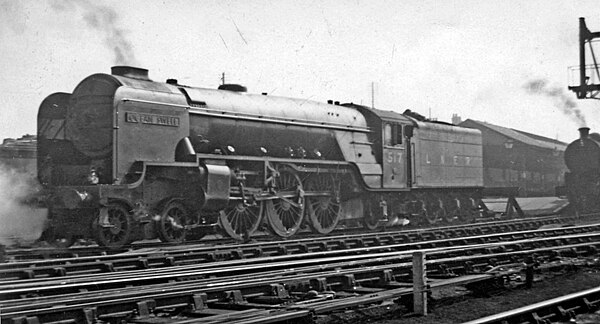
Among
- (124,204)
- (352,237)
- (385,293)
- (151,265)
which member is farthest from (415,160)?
(385,293)

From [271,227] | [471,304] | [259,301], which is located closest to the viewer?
[259,301]

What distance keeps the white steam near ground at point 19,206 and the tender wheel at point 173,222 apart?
231cm

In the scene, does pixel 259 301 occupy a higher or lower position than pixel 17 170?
lower

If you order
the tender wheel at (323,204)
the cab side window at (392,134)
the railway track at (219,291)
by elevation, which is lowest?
the railway track at (219,291)

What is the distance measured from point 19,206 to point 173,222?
9.61 feet

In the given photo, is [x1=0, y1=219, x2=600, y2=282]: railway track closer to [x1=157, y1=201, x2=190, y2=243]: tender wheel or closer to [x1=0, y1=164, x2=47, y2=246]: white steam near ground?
[x1=157, y1=201, x2=190, y2=243]: tender wheel

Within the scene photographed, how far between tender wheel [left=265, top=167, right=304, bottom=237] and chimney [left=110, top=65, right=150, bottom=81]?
412 cm

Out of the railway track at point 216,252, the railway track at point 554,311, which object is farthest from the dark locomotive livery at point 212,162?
the railway track at point 554,311

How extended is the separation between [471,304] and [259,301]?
2.52 meters

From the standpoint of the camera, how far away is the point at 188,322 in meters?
6.11

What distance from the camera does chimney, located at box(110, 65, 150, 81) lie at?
14.2 metres

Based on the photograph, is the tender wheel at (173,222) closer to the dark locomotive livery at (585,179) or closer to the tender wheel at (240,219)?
the tender wheel at (240,219)

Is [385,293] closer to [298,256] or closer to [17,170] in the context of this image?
[298,256]

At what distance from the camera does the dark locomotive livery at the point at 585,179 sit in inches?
1153
